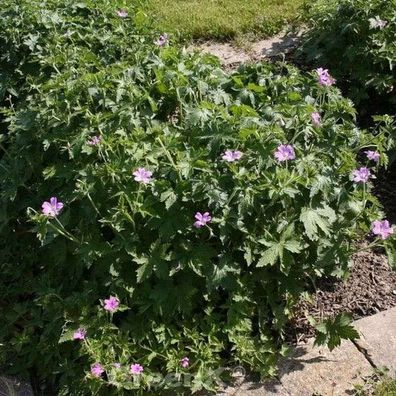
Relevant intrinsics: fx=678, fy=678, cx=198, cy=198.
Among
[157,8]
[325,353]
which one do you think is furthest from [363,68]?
[157,8]

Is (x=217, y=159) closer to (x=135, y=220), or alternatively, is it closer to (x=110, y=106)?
(x=135, y=220)

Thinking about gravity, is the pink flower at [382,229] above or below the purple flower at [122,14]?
below

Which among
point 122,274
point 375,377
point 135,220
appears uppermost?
point 135,220

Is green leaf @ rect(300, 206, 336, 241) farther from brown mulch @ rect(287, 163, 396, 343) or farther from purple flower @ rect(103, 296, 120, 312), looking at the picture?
purple flower @ rect(103, 296, 120, 312)

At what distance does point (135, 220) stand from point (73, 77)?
1042 mm

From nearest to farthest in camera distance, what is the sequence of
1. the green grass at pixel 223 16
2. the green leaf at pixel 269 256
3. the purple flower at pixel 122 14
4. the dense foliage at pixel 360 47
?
the green leaf at pixel 269 256 < the purple flower at pixel 122 14 < the dense foliage at pixel 360 47 < the green grass at pixel 223 16

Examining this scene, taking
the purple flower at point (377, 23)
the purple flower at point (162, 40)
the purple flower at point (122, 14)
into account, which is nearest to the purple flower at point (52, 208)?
the purple flower at point (162, 40)

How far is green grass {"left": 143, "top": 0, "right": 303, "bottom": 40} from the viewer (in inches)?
221

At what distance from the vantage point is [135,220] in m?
2.92

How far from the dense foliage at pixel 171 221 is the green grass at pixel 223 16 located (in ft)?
7.45

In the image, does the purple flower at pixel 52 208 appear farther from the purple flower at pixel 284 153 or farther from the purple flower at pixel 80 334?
the purple flower at pixel 284 153

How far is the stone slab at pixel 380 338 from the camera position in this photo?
3023 mm

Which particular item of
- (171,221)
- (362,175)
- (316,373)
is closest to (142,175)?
(171,221)

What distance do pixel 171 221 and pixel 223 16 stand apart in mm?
3387
